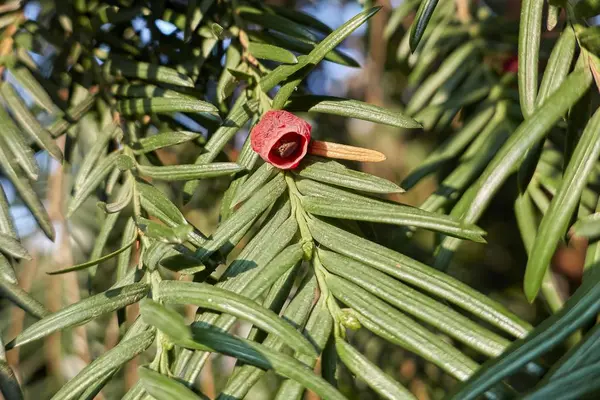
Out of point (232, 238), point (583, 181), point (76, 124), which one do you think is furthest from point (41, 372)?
point (583, 181)

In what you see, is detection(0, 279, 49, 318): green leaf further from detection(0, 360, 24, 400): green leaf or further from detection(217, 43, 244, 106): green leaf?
detection(217, 43, 244, 106): green leaf

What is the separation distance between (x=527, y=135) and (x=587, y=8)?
10 cm

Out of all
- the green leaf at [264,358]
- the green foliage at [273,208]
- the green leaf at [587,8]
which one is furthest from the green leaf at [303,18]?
the green leaf at [264,358]

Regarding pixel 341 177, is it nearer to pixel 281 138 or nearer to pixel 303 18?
pixel 281 138

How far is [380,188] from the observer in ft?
1.43

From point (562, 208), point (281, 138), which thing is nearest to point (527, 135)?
point (562, 208)

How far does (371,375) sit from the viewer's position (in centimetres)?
37

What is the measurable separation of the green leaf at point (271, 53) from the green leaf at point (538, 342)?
0.22 metres

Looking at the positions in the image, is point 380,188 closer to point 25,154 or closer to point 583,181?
point 583,181

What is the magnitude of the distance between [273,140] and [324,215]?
0.06 metres

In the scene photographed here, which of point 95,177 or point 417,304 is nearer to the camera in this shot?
point 417,304

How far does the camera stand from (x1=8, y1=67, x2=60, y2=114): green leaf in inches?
20.6

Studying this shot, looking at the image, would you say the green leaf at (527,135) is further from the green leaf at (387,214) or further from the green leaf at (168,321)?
the green leaf at (168,321)

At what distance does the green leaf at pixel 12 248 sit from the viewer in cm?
42
